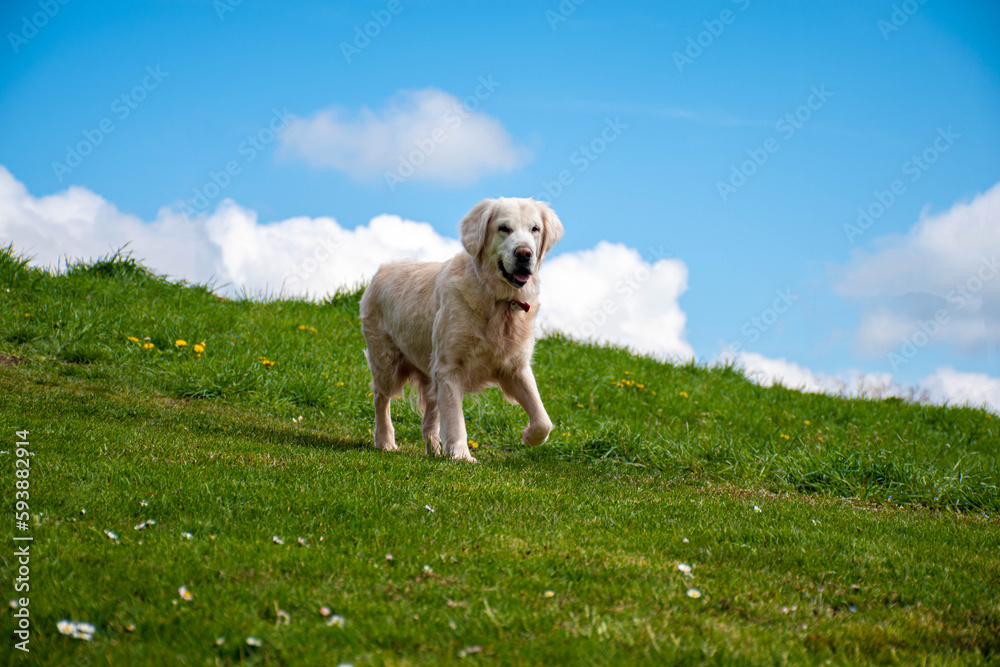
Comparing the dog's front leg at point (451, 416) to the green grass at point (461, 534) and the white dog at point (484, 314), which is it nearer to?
the white dog at point (484, 314)

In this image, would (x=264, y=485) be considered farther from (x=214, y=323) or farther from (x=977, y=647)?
(x=214, y=323)

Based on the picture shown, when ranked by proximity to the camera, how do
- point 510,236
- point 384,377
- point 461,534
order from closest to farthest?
point 461,534 < point 510,236 < point 384,377

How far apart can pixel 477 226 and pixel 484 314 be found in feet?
2.23

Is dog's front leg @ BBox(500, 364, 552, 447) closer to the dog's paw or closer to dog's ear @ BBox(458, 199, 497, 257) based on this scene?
the dog's paw

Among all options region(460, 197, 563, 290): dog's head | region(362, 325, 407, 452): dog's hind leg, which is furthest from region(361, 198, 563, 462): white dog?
region(362, 325, 407, 452): dog's hind leg

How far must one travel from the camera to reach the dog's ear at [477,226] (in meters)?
5.85

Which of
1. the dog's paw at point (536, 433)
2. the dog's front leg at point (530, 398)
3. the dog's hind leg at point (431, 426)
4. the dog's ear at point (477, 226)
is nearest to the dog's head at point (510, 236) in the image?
the dog's ear at point (477, 226)

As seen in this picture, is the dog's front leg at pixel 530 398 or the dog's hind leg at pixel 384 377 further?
the dog's hind leg at pixel 384 377

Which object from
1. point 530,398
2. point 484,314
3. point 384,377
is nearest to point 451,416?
point 530,398

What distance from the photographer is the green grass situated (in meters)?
2.82

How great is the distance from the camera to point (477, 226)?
233 inches

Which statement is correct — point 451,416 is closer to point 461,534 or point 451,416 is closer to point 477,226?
point 477,226

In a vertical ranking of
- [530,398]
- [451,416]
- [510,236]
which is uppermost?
[510,236]

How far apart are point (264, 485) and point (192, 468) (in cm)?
70
